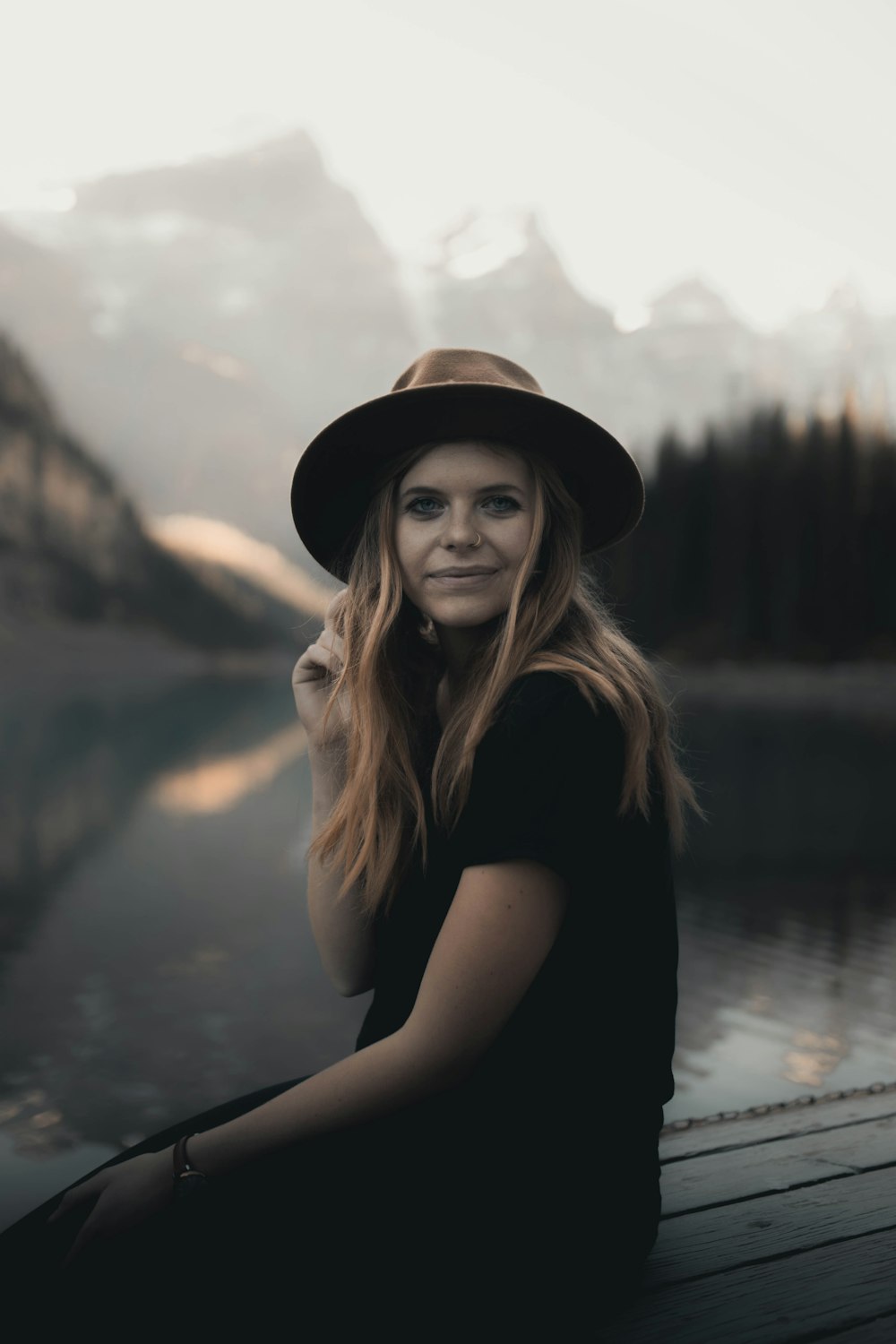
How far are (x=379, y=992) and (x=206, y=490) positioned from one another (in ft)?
419

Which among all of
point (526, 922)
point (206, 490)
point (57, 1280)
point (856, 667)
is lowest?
point (856, 667)

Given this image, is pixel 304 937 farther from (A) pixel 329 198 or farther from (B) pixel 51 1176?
(A) pixel 329 198

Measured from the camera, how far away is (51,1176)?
4.20m

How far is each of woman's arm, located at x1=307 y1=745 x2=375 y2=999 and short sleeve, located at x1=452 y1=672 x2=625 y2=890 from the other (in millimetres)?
392

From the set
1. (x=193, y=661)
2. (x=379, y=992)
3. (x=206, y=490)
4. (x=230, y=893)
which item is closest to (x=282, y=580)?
(x=206, y=490)

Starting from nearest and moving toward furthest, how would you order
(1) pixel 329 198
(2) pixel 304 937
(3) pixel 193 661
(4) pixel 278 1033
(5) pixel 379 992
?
(5) pixel 379 992 < (4) pixel 278 1033 < (2) pixel 304 937 < (3) pixel 193 661 < (1) pixel 329 198

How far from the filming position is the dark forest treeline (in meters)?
47.9

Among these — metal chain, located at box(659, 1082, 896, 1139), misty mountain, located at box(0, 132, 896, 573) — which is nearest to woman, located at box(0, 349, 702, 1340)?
metal chain, located at box(659, 1082, 896, 1139)

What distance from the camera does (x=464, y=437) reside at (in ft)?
5.44

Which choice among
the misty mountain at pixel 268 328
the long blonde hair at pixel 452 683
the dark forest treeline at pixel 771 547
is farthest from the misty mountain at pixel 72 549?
the long blonde hair at pixel 452 683

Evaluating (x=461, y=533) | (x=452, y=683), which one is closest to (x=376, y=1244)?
(x=452, y=683)

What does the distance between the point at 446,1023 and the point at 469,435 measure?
0.81m

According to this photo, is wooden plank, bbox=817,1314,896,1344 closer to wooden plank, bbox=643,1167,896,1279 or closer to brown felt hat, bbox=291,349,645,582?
wooden plank, bbox=643,1167,896,1279

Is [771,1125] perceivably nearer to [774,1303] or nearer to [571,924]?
[774,1303]
